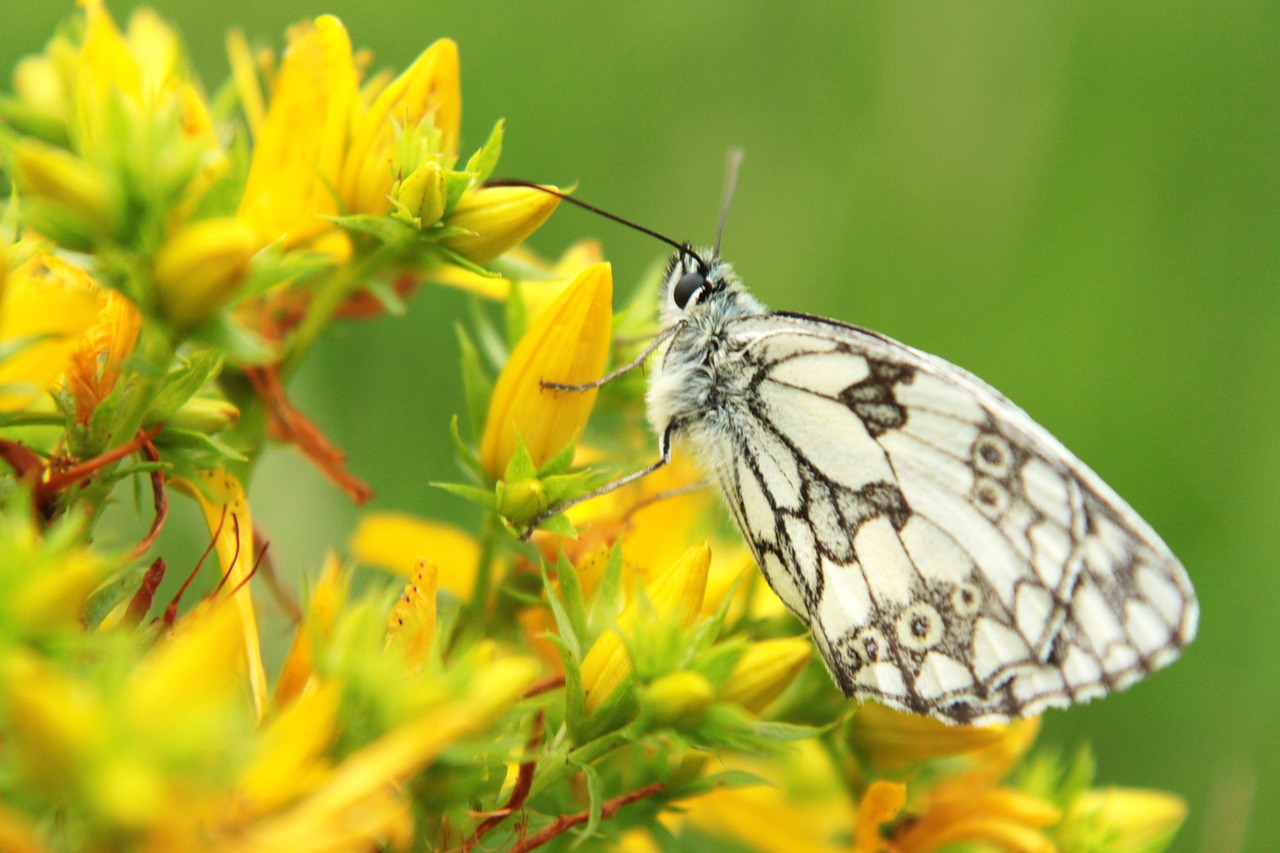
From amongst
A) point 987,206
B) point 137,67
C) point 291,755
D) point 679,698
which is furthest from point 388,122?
point 987,206

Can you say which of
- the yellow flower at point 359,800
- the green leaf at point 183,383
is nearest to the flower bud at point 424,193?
the green leaf at point 183,383

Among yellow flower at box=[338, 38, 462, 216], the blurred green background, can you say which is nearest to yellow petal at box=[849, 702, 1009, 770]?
yellow flower at box=[338, 38, 462, 216]

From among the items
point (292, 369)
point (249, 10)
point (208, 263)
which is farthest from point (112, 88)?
point (249, 10)

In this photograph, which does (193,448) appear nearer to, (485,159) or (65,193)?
(65,193)

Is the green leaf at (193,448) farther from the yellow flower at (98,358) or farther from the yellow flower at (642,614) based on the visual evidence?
the yellow flower at (642,614)

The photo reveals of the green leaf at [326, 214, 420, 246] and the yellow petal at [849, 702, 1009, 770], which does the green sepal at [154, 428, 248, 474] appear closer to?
the green leaf at [326, 214, 420, 246]

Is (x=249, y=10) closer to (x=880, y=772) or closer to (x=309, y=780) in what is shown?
(x=880, y=772)
